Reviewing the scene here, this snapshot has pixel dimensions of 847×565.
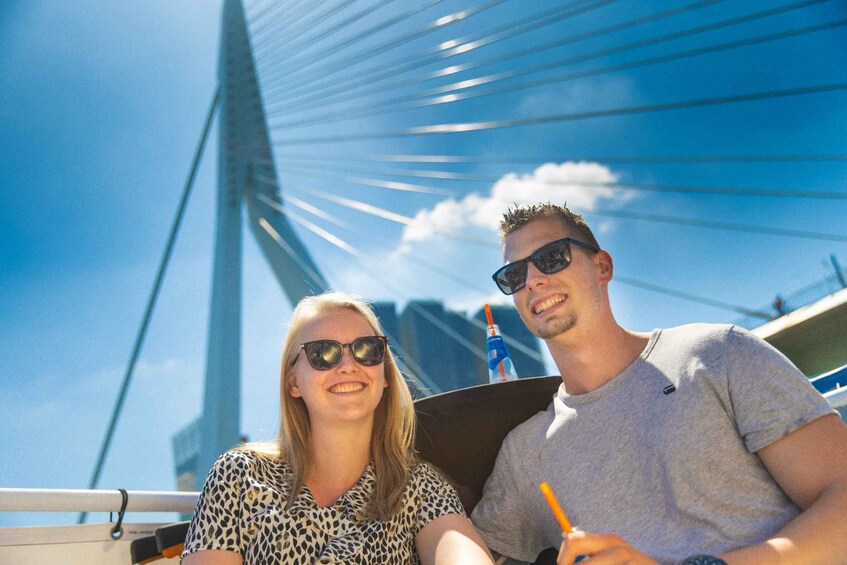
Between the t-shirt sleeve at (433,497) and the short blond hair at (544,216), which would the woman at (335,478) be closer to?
the t-shirt sleeve at (433,497)

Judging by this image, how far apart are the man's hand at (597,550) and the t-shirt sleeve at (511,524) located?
543 millimetres

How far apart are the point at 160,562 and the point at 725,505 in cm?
136

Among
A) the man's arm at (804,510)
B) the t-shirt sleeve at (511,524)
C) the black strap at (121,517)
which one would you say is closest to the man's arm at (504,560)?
the t-shirt sleeve at (511,524)

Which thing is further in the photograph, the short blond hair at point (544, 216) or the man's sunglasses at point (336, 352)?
the short blond hair at point (544, 216)

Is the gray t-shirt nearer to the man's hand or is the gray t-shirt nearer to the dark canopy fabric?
the dark canopy fabric

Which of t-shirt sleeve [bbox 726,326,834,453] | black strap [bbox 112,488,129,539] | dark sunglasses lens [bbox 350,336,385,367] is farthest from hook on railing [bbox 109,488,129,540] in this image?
t-shirt sleeve [bbox 726,326,834,453]

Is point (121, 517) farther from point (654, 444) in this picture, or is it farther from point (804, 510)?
point (804, 510)

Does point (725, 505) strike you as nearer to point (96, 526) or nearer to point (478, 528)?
point (478, 528)

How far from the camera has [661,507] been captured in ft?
4.20

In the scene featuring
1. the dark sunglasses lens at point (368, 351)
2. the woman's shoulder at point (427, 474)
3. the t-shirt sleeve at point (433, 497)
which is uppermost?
the dark sunglasses lens at point (368, 351)

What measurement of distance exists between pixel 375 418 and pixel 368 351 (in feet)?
0.75

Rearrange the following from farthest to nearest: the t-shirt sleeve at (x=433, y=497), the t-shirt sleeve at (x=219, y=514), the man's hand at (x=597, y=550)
A: the t-shirt sleeve at (x=433, y=497)
the t-shirt sleeve at (x=219, y=514)
the man's hand at (x=597, y=550)

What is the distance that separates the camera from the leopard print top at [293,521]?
1326 mm

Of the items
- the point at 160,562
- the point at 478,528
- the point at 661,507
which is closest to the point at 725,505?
the point at 661,507
